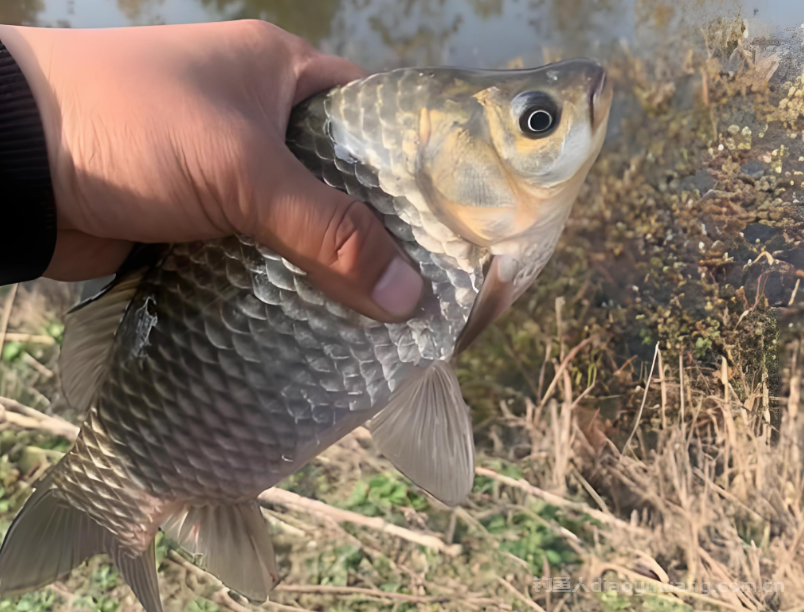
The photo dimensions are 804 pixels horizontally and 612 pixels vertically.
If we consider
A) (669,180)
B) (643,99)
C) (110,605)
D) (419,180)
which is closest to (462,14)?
(643,99)

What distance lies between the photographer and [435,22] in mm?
1892

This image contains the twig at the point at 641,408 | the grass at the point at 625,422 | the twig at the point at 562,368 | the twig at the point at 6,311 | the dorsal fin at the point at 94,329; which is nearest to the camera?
the dorsal fin at the point at 94,329

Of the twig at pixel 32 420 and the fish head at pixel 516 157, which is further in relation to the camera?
the twig at pixel 32 420

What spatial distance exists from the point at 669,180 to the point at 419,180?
5.45 ft

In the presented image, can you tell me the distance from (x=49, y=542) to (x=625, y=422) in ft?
5.65

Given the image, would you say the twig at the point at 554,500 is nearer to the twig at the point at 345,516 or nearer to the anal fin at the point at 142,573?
the twig at the point at 345,516

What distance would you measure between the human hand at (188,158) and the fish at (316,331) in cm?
3

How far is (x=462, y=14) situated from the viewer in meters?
1.87

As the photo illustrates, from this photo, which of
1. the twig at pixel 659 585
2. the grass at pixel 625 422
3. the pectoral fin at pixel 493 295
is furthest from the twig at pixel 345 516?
the pectoral fin at pixel 493 295

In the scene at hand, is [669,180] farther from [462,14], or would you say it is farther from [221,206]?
[221,206]

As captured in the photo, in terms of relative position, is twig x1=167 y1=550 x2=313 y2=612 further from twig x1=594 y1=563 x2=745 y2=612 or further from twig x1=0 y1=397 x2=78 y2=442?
twig x1=594 y1=563 x2=745 y2=612

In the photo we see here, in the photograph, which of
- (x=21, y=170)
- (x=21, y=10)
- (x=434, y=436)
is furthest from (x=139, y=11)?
(x=434, y=436)

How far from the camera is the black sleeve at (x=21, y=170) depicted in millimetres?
645

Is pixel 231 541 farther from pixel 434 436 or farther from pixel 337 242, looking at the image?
pixel 337 242
